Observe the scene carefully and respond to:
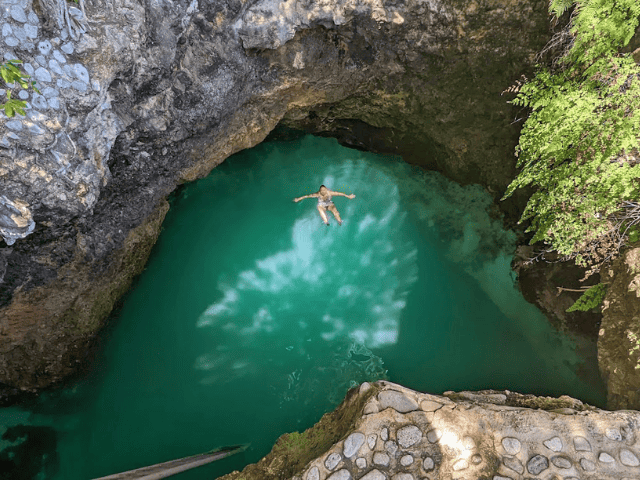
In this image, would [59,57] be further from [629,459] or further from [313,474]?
[629,459]

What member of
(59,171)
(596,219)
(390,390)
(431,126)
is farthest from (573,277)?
(59,171)

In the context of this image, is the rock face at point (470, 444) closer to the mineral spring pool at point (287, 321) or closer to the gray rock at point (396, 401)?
the gray rock at point (396, 401)

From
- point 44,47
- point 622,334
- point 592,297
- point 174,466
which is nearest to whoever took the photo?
point 44,47

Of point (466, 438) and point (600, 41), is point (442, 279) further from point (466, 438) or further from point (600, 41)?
point (600, 41)

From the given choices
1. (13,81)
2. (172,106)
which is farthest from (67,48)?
(172,106)

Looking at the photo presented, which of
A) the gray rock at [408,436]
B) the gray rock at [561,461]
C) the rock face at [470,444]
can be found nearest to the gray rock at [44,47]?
the rock face at [470,444]

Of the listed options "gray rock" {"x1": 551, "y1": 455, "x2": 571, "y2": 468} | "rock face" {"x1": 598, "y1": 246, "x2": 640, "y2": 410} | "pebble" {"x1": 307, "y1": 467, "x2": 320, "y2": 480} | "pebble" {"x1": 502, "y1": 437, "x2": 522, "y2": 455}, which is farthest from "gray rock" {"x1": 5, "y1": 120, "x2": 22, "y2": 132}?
"rock face" {"x1": 598, "y1": 246, "x2": 640, "y2": 410}

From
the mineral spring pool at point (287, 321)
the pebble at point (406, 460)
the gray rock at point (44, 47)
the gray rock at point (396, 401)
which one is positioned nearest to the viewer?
the gray rock at point (44, 47)
